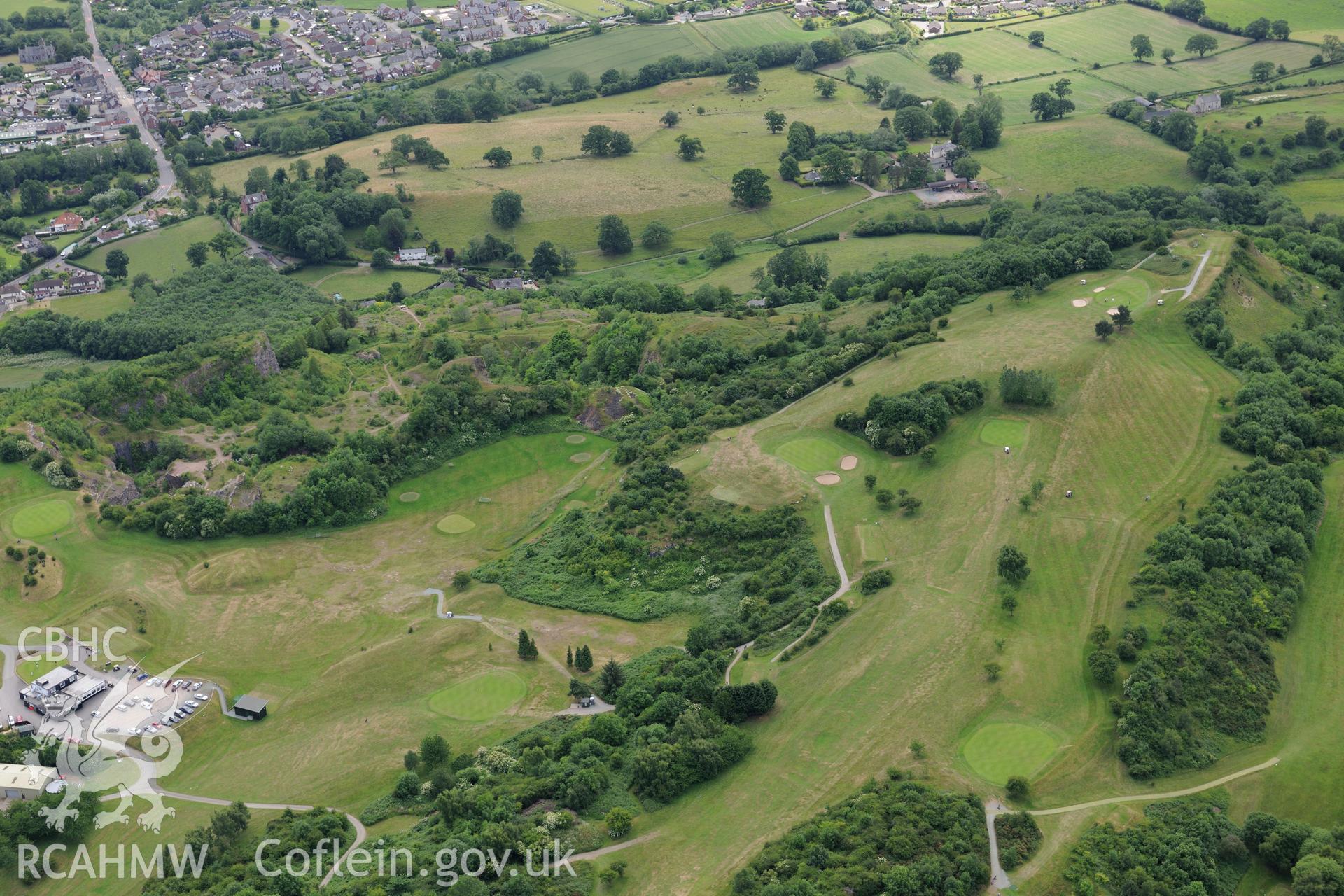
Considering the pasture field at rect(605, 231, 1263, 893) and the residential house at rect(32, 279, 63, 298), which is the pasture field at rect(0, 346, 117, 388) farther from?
the pasture field at rect(605, 231, 1263, 893)

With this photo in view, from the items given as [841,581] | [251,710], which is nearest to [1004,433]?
[841,581]

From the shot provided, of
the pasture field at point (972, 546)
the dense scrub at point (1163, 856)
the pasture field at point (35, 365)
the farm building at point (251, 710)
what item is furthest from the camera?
the pasture field at point (35, 365)

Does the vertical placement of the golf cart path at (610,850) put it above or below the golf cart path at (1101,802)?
below

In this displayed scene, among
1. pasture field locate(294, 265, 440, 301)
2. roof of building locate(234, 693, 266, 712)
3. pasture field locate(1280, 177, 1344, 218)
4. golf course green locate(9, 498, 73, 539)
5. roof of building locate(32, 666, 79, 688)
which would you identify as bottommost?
roof of building locate(234, 693, 266, 712)

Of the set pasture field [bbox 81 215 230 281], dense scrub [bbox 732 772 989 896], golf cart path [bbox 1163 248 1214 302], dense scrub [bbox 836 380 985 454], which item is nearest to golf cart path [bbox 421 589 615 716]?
dense scrub [bbox 732 772 989 896]

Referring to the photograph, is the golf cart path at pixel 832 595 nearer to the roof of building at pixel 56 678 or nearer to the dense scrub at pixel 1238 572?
the dense scrub at pixel 1238 572

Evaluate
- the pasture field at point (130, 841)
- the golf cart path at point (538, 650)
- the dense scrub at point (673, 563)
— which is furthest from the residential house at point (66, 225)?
the pasture field at point (130, 841)

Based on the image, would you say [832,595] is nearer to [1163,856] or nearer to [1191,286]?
[1163,856]
